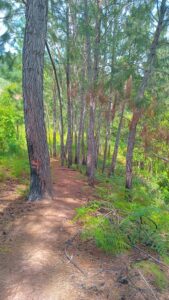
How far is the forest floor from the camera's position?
2.33 m

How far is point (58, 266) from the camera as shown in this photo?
2.71 m

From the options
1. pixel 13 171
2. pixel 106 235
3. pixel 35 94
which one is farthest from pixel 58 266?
pixel 13 171

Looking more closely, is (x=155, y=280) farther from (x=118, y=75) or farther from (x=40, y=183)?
(x=118, y=75)

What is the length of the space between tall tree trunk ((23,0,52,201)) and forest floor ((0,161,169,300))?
936 mm

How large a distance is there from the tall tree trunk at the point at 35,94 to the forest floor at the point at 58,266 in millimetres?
936

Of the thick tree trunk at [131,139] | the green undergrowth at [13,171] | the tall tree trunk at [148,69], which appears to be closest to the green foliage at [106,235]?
the green undergrowth at [13,171]

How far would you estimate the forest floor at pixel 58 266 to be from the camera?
2.33 m

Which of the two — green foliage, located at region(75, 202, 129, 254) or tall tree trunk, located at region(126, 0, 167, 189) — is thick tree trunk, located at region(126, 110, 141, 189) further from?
green foliage, located at region(75, 202, 129, 254)

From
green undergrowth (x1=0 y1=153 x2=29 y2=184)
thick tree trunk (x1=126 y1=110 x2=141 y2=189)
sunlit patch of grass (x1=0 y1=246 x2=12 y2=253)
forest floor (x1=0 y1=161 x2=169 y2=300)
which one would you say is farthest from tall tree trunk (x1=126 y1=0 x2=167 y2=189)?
sunlit patch of grass (x1=0 y1=246 x2=12 y2=253)

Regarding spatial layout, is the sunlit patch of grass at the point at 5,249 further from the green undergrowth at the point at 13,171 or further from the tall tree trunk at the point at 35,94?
the green undergrowth at the point at 13,171

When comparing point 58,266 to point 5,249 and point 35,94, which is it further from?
point 35,94

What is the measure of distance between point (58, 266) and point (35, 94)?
3087 millimetres

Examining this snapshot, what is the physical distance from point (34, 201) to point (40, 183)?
0.35 metres

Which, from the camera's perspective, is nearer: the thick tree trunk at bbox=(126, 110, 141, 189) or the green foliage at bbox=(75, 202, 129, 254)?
the green foliage at bbox=(75, 202, 129, 254)
